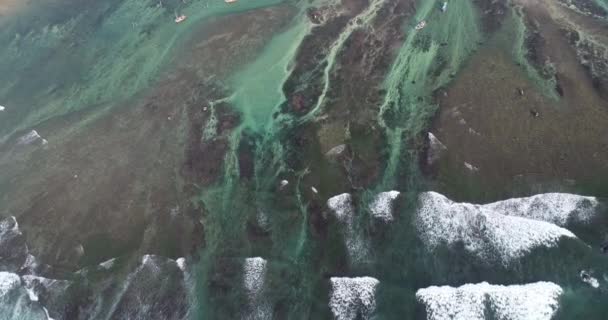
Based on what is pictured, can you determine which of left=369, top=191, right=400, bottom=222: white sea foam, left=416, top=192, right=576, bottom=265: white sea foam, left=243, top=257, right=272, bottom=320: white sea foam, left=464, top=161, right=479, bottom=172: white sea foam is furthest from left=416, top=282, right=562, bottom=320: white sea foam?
left=243, top=257, right=272, bottom=320: white sea foam

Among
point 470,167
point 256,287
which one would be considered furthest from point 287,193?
point 470,167

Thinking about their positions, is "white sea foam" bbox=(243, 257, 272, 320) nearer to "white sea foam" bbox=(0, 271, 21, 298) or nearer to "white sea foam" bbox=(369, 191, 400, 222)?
"white sea foam" bbox=(369, 191, 400, 222)

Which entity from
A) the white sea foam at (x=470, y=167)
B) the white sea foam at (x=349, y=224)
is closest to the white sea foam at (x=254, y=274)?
the white sea foam at (x=349, y=224)

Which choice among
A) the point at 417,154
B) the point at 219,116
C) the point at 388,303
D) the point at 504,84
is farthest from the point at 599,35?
the point at 219,116

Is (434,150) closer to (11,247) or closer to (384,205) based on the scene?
(384,205)

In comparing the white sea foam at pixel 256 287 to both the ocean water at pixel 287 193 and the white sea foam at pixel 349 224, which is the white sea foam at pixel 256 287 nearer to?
the ocean water at pixel 287 193

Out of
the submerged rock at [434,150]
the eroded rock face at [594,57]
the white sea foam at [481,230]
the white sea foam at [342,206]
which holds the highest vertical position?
the eroded rock face at [594,57]
